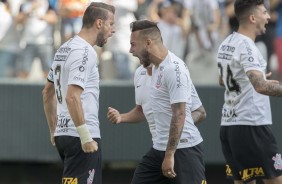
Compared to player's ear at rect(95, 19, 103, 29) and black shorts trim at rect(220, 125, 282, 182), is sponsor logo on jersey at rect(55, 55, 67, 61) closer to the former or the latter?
player's ear at rect(95, 19, 103, 29)

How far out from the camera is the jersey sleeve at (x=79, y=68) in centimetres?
798

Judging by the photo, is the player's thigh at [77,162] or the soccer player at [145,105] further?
the soccer player at [145,105]

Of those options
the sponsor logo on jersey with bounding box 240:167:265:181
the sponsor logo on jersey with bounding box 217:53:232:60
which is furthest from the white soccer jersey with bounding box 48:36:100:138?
the sponsor logo on jersey with bounding box 240:167:265:181

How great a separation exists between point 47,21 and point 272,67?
3.48 metres

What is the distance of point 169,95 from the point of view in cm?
827

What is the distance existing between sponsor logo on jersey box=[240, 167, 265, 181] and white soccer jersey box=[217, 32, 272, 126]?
50cm

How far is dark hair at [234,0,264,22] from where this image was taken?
9391 mm

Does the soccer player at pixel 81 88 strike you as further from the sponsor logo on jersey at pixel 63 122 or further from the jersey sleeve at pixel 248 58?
the jersey sleeve at pixel 248 58

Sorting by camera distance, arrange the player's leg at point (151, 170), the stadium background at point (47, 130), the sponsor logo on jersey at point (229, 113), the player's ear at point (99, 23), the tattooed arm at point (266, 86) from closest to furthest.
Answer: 1. the player's ear at point (99, 23)
2. the player's leg at point (151, 170)
3. the tattooed arm at point (266, 86)
4. the sponsor logo on jersey at point (229, 113)
5. the stadium background at point (47, 130)

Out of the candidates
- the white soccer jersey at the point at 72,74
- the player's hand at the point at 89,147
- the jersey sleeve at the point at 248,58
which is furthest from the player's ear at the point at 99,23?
the jersey sleeve at the point at 248,58

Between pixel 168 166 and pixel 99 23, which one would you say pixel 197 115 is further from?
pixel 99 23

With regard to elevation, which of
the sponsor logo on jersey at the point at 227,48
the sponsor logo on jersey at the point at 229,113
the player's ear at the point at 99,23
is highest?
the player's ear at the point at 99,23

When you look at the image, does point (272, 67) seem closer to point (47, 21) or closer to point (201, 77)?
point (201, 77)

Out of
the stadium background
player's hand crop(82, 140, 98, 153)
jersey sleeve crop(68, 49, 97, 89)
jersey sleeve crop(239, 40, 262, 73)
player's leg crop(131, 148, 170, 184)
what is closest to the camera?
player's hand crop(82, 140, 98, 153)
